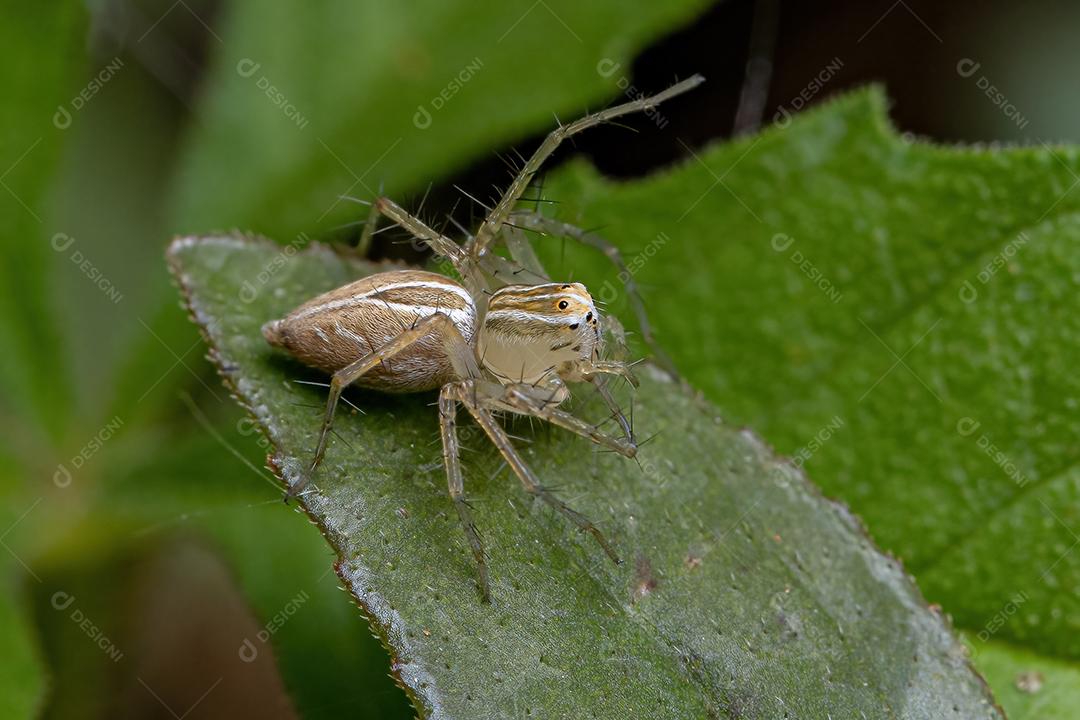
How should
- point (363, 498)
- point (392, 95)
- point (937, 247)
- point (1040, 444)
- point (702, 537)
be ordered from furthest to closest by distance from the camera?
point (392, 95) < point (937, 247) < point (1040, 444) < point (702, 537) < point (363, 498)

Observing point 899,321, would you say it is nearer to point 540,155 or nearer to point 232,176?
point 540,155

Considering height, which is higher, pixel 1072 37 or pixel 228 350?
pixel 228 350

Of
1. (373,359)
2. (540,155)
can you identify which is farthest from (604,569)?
(540,155)

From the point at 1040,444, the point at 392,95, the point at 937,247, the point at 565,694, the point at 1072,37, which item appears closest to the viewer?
the point at 565,694

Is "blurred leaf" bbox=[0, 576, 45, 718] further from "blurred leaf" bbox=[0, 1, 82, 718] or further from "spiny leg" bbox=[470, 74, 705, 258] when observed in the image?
"spiny leg" bbox=[470, 74, 705, 258]

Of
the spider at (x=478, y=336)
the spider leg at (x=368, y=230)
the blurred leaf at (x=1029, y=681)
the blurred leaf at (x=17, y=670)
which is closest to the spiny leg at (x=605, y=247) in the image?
the spider at (x=478, y=336)

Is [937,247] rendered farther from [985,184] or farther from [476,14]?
[476,14]

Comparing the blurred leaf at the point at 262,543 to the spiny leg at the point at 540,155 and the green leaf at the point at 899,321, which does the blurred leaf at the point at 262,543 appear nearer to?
the spiny leg at the point at 540,155

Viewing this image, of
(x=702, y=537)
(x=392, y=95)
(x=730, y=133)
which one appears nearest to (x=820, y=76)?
(x=730, y=133)
